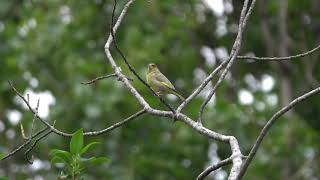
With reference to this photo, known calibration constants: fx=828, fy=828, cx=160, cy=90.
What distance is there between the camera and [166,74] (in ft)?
31.4

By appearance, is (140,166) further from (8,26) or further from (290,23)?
(290,23)

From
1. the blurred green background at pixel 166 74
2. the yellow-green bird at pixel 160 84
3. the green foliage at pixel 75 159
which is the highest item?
the green foliage at pixel 75 159

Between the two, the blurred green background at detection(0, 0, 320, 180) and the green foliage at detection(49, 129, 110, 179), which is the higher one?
the green foliage at detection(49, 129, 110, 179)

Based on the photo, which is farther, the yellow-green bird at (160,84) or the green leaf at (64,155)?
the yellow-green bird at (160,84)

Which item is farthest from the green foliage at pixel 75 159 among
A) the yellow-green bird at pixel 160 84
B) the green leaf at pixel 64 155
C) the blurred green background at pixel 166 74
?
the blurred green background at pixel 166 74

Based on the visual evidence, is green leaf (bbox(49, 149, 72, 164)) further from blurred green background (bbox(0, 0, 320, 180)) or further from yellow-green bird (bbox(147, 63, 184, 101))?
blurred green background (bbox(0, 0, 320, 180))

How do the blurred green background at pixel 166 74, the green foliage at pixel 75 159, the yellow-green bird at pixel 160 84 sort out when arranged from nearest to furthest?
the green foliage at pixel 75 159 < the yellow-green bird at pixel 160 84 < the blurred green background at pixel 166 74

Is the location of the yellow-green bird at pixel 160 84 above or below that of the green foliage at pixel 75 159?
below

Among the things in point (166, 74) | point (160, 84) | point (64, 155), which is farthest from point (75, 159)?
point (166, 74)

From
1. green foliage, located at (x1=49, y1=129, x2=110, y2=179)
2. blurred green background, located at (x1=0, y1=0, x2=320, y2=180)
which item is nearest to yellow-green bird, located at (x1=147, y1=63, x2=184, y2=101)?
blurred green background, located at (x1=0, y1=0, x2=320, y2=180)

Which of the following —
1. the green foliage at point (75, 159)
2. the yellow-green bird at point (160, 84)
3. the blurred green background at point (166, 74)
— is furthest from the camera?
the blurred green background at point (166, 74)

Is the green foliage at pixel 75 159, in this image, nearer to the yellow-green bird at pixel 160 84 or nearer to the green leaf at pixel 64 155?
the green leaf at pixel 64 155

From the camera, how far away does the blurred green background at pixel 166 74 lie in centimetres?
827

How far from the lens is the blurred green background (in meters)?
8.27
